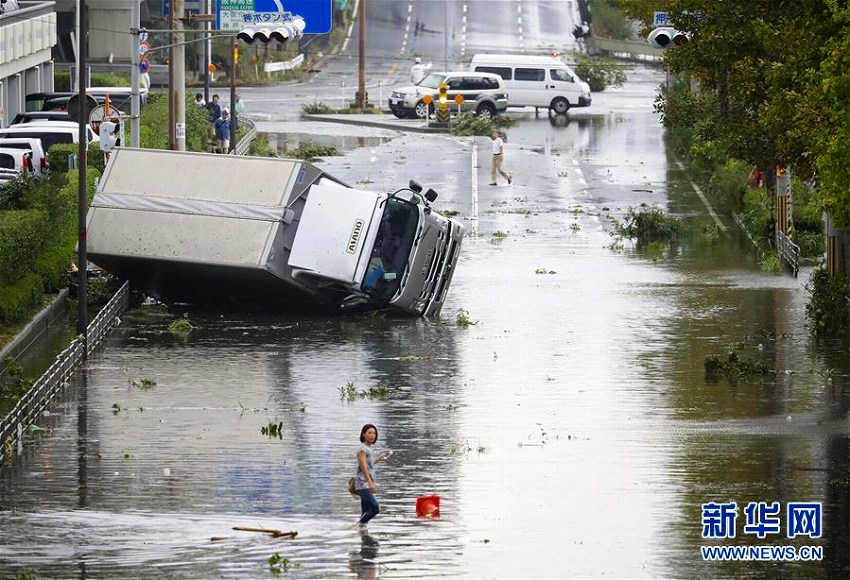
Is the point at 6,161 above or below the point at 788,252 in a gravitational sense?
above

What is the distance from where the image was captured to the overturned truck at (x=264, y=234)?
88.9 ft

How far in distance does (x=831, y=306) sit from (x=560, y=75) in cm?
3523

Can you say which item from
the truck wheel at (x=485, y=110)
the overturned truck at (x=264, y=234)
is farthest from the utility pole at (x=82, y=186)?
the truck wheel at (x=485, y=110)

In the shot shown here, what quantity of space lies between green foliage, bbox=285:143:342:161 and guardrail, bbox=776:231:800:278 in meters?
17.5

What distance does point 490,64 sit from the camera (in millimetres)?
61750

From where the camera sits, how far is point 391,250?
2781cm

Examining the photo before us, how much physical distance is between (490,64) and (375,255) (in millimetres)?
35150

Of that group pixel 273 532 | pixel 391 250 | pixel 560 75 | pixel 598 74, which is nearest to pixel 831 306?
pixel 391 250

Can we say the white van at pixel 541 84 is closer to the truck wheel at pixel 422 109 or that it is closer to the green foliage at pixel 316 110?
the truck wheel at pixel 422 109

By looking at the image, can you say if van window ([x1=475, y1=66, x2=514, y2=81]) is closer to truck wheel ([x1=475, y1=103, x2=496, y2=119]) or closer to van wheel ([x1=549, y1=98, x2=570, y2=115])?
van wheel ([x1=549, y1=98, x2=570, y2=115])

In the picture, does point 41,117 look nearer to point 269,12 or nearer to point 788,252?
point 269,12

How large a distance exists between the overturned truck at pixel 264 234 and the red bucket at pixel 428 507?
35.0 ft

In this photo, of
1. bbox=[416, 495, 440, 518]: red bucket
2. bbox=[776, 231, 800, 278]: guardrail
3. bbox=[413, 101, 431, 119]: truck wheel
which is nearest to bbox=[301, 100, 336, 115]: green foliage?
bbox=[413, 101, 431, 119]: truck wheel

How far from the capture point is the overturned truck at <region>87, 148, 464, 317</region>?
1067 inches
